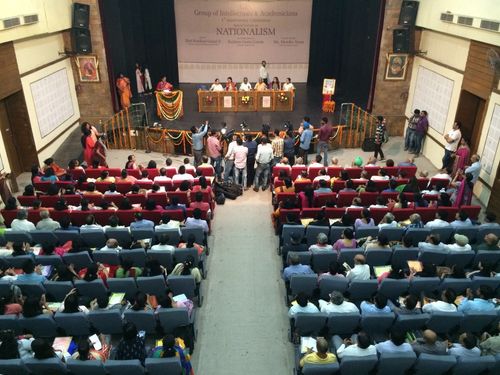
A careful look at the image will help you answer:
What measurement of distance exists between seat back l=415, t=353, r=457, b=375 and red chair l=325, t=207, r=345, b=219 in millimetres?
3107

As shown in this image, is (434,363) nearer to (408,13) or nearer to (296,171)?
(296,171)

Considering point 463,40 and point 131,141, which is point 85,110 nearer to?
point 131,141

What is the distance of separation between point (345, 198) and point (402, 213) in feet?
3.40

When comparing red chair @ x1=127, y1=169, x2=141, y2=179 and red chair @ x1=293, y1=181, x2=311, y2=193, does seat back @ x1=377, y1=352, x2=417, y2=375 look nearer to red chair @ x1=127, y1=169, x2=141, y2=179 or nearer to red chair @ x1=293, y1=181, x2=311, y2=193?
red chair @ x1=293, y1=181, x2=311, y2=193

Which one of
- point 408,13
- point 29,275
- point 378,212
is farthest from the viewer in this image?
point 408,13

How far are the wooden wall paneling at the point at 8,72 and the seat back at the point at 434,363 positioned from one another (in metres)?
9.50

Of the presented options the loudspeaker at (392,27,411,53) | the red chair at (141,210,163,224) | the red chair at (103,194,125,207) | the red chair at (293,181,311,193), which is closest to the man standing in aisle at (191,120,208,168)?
the red chair at (103,194,125,207)

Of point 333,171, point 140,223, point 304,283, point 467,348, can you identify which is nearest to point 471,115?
point 333,171

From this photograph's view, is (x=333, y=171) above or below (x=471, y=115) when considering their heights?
below

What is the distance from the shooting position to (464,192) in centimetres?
800

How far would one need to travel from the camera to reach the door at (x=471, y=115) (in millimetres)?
9406

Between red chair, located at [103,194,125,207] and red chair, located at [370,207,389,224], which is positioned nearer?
red chair, located at [370,207,389,224]

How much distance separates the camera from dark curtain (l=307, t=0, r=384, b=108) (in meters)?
13.7

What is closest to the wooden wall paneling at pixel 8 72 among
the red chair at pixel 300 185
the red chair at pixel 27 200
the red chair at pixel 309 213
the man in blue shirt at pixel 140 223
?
the red chair at pixel 27 200
